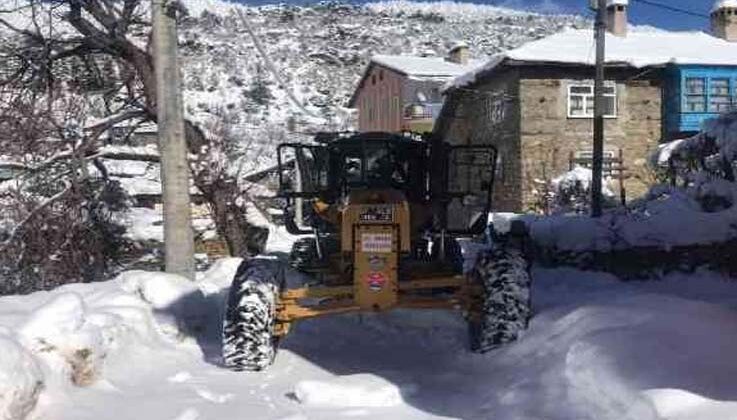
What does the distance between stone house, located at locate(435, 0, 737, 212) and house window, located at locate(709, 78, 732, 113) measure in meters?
0.04

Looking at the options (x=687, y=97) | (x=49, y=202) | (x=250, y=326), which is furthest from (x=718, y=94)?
(x=250, y=326)

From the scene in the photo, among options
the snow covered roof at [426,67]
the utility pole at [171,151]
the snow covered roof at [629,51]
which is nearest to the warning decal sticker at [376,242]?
the utility pole at [171,151]

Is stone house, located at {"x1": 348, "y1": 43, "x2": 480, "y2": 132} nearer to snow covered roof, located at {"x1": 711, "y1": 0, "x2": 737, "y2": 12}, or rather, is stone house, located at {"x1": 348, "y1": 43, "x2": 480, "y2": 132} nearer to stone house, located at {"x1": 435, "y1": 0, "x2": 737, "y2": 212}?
stone house, located at {"x1": 435, "y1": 0, "x2": 737, "y2": 212}

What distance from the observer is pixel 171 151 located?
33.5 feet

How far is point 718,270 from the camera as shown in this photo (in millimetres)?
11531

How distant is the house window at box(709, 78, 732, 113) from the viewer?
116 ft

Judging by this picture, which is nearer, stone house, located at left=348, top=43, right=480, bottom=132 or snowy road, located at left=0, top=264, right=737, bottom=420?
snowy road, located at left=0, top=264, right=737, bottom=420

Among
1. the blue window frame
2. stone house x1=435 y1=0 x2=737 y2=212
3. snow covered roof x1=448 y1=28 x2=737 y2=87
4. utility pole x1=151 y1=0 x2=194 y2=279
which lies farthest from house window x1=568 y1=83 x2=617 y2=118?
utility pole x1=151 y1=0 x2=194 y2=279

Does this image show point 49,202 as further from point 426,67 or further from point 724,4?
point 426,67

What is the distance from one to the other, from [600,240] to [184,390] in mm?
7123

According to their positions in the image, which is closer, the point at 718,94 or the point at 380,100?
the point at 718,94

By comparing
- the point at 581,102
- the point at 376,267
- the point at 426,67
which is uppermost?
the point at 426,67

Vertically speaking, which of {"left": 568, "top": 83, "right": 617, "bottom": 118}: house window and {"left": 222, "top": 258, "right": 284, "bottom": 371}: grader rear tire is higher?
{"left": 568, "top": 83, "right": 617, "bottom": 118}: house window

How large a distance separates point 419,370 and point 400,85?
43602mm
